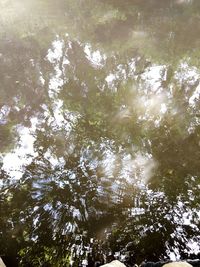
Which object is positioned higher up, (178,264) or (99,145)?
(99,145)

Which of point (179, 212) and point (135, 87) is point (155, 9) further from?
point (179, 212)

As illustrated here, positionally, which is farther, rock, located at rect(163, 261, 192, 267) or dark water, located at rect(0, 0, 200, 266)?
dark water, located at rect(0, 0, 200, 266)

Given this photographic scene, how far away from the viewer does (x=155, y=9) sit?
18891mm

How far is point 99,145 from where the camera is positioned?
8.01 meters

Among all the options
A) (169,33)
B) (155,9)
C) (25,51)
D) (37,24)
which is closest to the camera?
(25,51)

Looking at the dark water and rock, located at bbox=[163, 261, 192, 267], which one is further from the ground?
the dark water

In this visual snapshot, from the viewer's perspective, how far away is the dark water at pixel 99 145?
5.52 m

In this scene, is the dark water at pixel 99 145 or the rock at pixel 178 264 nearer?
the rock at pixel 178 264

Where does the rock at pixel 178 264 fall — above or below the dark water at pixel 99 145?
below

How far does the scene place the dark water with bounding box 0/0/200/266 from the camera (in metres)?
5.52

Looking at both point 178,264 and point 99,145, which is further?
point 99,145

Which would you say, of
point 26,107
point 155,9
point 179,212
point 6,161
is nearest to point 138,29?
point 155,9

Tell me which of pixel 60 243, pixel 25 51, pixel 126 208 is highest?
pixel 25 51

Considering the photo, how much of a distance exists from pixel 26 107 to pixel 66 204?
4759 millimetres
